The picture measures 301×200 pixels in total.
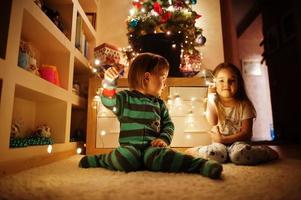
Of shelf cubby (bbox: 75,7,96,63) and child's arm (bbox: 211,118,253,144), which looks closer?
child's arm (bbox: 211,118,253,144)

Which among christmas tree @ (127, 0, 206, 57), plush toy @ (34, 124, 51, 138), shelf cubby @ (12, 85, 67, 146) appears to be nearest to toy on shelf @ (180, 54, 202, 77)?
christmas tree @ (127, 0, 206, 57)

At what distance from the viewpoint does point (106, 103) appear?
933mm

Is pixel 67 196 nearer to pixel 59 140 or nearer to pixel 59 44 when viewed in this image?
pixel 59 140

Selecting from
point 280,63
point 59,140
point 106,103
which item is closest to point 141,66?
point 106,103

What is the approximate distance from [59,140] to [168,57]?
0.79 m

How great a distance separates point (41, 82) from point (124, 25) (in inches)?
43.5

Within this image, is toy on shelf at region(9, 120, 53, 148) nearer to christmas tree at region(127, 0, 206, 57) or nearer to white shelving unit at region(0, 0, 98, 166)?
white shelving unit at region(0, 0, 98, 166)

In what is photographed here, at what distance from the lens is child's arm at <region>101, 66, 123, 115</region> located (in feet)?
3.06

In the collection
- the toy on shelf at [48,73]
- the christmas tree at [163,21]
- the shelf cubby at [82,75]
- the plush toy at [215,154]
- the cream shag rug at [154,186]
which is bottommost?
the cream shag rug at [154,186]

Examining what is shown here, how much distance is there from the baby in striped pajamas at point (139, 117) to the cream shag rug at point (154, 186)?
0.07 m

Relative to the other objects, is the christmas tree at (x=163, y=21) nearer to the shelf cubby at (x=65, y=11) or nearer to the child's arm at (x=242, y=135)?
the shelf cubby at (x=65, y=11)

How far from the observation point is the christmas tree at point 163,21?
4.80 ft

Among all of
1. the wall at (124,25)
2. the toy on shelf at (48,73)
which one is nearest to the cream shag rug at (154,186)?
the toy on shelf at (48,73)

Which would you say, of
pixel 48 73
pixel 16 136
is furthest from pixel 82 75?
pixel 16 136
